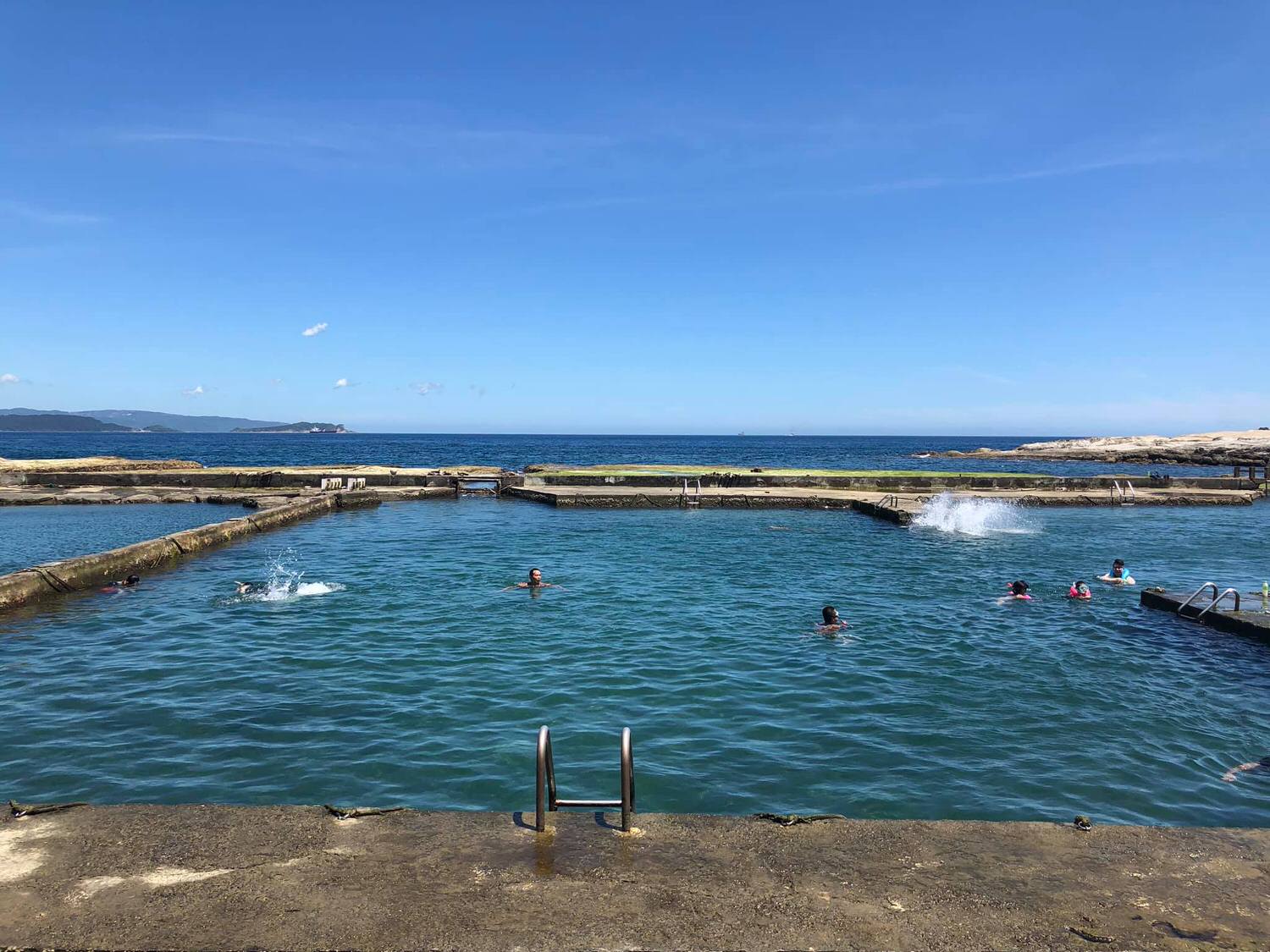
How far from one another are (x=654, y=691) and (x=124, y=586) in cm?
1387

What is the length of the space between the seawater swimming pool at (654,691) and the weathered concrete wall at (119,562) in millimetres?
746

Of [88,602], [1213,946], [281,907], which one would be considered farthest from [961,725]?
[88,602]

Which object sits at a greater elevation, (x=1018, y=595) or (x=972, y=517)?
(x=972, y=517)

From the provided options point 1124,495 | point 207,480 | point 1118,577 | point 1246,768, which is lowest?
point 1246,768

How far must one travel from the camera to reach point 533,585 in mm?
17953

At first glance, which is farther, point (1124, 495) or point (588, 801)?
point (1124, 495)

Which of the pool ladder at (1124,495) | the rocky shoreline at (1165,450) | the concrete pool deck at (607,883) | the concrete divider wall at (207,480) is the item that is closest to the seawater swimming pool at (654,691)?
the concrete pool deck at (607,883)

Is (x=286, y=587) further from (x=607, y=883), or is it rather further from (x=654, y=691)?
(x=607, y=883)

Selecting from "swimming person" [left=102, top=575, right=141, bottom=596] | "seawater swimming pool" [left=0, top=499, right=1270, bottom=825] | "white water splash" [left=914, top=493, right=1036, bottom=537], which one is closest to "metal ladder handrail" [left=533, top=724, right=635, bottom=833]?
"seawater swimming pool" [left=0, top=499, right=1270, bottom=825]

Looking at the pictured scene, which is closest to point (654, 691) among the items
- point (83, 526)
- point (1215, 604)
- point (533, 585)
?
point (533, 585)

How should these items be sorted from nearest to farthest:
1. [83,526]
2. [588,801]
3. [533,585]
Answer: [588,801] < [533,585] < [83,526]

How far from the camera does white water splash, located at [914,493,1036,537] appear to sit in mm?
30234

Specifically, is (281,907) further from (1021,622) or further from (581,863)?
(1021,622)

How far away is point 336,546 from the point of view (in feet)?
81.1
